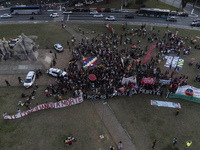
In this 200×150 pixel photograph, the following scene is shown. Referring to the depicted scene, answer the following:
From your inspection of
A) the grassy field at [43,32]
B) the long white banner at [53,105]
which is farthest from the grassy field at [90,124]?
the grassy field at [43,32]

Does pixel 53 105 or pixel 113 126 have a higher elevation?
pixel 53 105

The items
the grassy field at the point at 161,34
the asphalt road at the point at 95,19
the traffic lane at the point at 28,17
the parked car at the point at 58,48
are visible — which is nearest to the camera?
the grassy field at the point at 161,34

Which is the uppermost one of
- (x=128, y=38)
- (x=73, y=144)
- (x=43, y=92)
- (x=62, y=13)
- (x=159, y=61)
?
(x=62, y=13)

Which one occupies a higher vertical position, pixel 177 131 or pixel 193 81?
pixel 193 81

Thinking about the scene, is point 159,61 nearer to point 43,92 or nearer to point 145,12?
point 43,92

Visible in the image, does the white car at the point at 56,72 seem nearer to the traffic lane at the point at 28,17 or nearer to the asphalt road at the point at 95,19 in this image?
the asphalt road at the point at 95,19

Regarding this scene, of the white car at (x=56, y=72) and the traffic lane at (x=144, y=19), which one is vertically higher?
the traffic lane at (x=144, y=19)

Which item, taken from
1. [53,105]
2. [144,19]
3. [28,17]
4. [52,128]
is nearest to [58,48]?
[53,105]

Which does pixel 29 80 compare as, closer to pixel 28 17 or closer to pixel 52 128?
pixel 52 128

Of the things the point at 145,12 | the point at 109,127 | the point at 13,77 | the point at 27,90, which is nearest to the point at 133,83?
the point at 109,127
